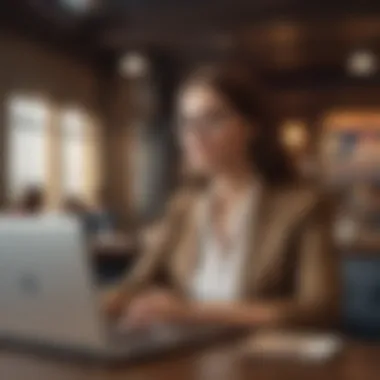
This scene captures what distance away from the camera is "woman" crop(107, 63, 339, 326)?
191 cm

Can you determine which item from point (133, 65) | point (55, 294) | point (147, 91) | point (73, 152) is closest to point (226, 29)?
point (133, 65)

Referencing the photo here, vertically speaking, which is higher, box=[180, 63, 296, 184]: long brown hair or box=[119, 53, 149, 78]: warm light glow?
box=[119, 53, 149, 78]: warm light glow

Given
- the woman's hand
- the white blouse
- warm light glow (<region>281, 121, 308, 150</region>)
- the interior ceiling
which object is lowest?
the woman's hand

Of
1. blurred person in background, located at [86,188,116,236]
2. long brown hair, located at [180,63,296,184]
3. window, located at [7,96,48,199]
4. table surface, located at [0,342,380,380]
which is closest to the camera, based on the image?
table surface, located at [0,342,380,380]

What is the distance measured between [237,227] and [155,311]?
0.35 metres

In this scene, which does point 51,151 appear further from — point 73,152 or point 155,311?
point 155,311

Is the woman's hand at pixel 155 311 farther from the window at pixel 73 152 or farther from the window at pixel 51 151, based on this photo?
the window at pixel 73 152

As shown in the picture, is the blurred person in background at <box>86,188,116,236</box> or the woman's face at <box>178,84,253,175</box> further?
the blurred person in background at <box>86,188,116,236</box>

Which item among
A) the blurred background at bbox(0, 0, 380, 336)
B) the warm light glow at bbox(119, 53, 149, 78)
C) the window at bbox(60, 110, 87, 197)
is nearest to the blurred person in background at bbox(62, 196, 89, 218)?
the blurred background at bbox(0, 0, 380, 336)

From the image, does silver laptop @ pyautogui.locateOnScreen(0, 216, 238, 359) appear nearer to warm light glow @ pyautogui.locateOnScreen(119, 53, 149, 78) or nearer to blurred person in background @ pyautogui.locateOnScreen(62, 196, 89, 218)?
blurred person in background @ pyautogui.locateOnScreen(62, 196, 89, 218)

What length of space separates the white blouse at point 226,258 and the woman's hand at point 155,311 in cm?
21

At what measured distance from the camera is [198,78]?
204 centimetres

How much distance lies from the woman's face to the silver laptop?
0.54m

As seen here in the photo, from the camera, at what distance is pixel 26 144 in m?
7.34
